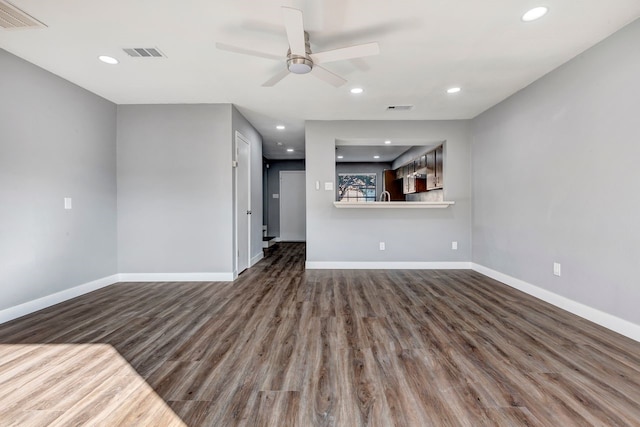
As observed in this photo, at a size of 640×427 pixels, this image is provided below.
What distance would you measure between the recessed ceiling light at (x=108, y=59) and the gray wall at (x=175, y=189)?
113 centimetres

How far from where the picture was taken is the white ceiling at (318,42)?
1977 mm

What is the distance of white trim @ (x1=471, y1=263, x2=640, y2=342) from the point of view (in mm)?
2148

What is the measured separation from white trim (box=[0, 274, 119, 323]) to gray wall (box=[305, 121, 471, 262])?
112 inches

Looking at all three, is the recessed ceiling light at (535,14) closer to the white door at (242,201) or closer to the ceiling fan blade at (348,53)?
the ceiling fan blade at (348,53)

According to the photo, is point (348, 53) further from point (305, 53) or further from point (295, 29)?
point (295, 29)

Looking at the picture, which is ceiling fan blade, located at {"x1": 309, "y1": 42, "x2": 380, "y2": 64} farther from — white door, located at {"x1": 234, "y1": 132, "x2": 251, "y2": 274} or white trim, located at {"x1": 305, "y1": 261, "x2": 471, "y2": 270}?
white trim, located at {"x1": 305, "y1": 261, "x2": 471, "y2": 270}

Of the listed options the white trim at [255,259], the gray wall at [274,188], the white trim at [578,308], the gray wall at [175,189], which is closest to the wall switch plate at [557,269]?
the white trim at [578,308]

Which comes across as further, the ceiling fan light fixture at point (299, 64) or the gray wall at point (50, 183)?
the gray wall at point (50, 183)

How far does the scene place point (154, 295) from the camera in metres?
3.24

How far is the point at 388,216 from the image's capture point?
4594 millimetres

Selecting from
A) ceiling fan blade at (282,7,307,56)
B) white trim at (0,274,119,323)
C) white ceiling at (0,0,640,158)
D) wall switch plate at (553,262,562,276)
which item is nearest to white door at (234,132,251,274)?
white ceiling at (0,0,640,158)

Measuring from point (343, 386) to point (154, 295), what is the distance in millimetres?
2694

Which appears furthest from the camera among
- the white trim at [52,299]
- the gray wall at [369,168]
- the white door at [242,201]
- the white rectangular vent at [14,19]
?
the gray wall at [369,168]

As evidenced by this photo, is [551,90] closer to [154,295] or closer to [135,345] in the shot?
[135,345]
